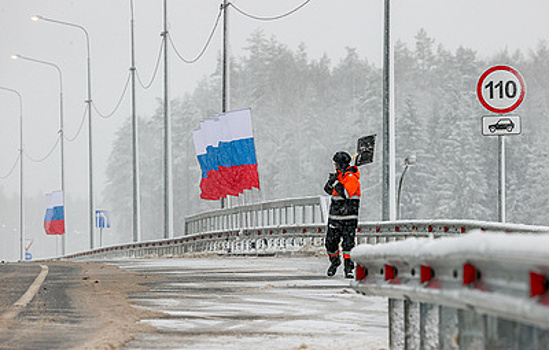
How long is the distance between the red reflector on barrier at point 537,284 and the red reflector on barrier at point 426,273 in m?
1.74

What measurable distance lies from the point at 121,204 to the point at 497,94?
154289 millimetres

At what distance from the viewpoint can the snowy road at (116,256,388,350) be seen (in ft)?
29.0

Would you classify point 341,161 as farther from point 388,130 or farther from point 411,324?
point 388,130

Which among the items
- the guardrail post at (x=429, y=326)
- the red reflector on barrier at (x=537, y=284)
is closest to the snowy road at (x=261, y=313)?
the guardrail post at (x=429, y=326)

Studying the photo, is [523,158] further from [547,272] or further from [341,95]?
[547,272]

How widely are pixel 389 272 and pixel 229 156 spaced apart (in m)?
31.2

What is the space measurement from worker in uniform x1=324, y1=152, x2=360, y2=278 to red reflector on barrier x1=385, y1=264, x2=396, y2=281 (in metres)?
8.14

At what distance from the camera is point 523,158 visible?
101 metres

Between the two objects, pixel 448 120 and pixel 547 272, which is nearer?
pixel 547 272

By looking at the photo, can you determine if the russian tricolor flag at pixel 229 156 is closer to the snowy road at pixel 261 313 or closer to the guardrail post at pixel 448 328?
the snowy road at pixel 261 313

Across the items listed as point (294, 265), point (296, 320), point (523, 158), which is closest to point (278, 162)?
point (523, 158)

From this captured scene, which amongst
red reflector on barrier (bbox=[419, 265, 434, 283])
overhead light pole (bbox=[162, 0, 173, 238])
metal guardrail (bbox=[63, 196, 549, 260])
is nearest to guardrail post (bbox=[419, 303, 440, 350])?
red reflector on barrier (bbox=[419, 265, 434, 283])

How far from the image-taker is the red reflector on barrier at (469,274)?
5766mm

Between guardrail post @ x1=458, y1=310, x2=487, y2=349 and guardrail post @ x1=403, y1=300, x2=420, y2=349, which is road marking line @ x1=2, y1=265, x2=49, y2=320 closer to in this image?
guardrail post @ x1=403, y1=300, x2=420, y2=349
